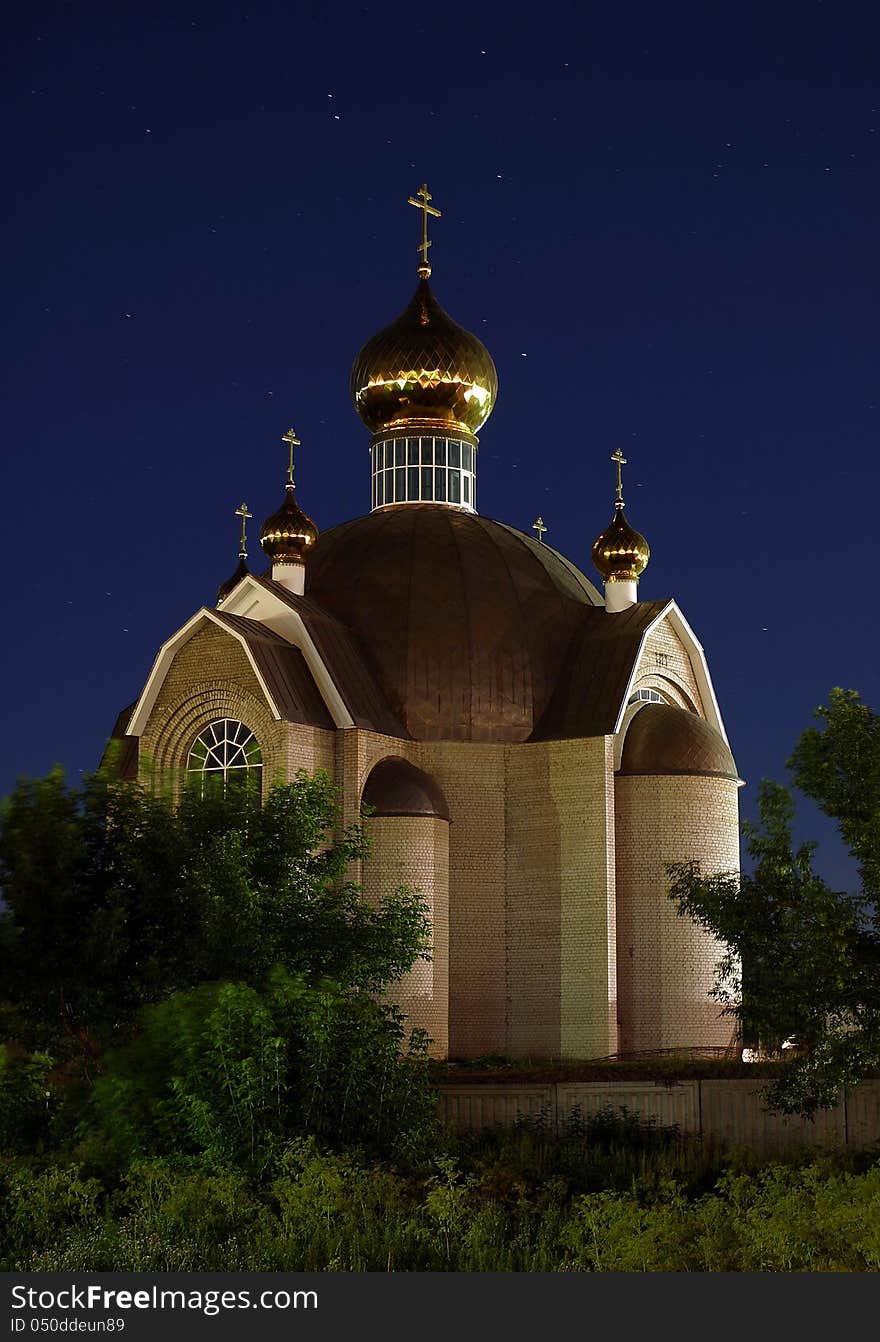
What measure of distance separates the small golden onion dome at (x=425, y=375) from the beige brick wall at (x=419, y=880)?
9619 mm

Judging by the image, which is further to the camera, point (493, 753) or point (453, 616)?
point (453, 616)

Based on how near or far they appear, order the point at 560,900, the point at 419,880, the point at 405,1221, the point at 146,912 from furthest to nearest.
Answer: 1. the point at 560,900
2. the point at 419,880
3. the point at 146,912
4. the point at 405,1221

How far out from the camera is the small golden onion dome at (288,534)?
33375mm

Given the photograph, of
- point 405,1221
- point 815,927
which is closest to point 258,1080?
point 405,1221

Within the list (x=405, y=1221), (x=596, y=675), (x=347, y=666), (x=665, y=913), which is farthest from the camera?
(x=596, y=675)

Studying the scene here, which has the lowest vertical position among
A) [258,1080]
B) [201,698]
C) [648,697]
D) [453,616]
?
[258,1080]

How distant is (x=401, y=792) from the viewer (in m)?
28.8

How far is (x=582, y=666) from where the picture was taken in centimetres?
3131

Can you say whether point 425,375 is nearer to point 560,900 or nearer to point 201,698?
point 201,698

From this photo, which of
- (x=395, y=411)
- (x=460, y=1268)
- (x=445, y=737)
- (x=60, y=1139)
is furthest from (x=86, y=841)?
(x=395, y=411)

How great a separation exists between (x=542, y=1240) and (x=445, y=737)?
17.8 metres

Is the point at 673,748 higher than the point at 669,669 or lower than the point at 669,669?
lower

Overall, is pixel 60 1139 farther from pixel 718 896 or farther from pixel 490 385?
pixel 490 385

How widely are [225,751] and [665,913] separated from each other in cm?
773
